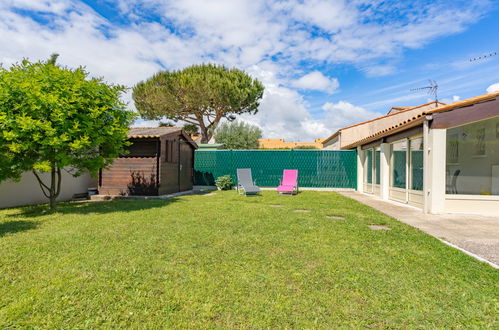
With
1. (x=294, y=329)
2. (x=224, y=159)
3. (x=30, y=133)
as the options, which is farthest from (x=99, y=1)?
(x=294, y=329)

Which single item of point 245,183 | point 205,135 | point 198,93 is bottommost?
point 245,183

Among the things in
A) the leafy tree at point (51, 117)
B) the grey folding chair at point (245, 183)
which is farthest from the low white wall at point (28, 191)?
the grey folding chair at point (245, 183)

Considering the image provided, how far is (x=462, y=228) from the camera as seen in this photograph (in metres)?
5.76

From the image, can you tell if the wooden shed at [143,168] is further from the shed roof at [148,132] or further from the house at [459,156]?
the house at [459,156]

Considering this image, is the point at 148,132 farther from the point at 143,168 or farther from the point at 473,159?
the point at 473,159

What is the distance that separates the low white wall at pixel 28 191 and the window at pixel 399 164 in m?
11.8

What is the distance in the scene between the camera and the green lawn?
2.36m

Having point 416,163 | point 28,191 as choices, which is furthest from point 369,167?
point 28,191

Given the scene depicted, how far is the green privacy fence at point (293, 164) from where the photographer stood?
14.3 meters

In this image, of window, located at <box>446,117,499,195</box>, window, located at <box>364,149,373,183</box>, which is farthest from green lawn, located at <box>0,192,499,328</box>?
window, located at <box>364,149,373,183</box>

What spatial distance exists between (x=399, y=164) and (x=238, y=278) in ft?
28.3

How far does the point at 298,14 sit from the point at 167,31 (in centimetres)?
603

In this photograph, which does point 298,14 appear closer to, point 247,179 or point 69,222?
point 247,179

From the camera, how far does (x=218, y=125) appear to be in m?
28.3
